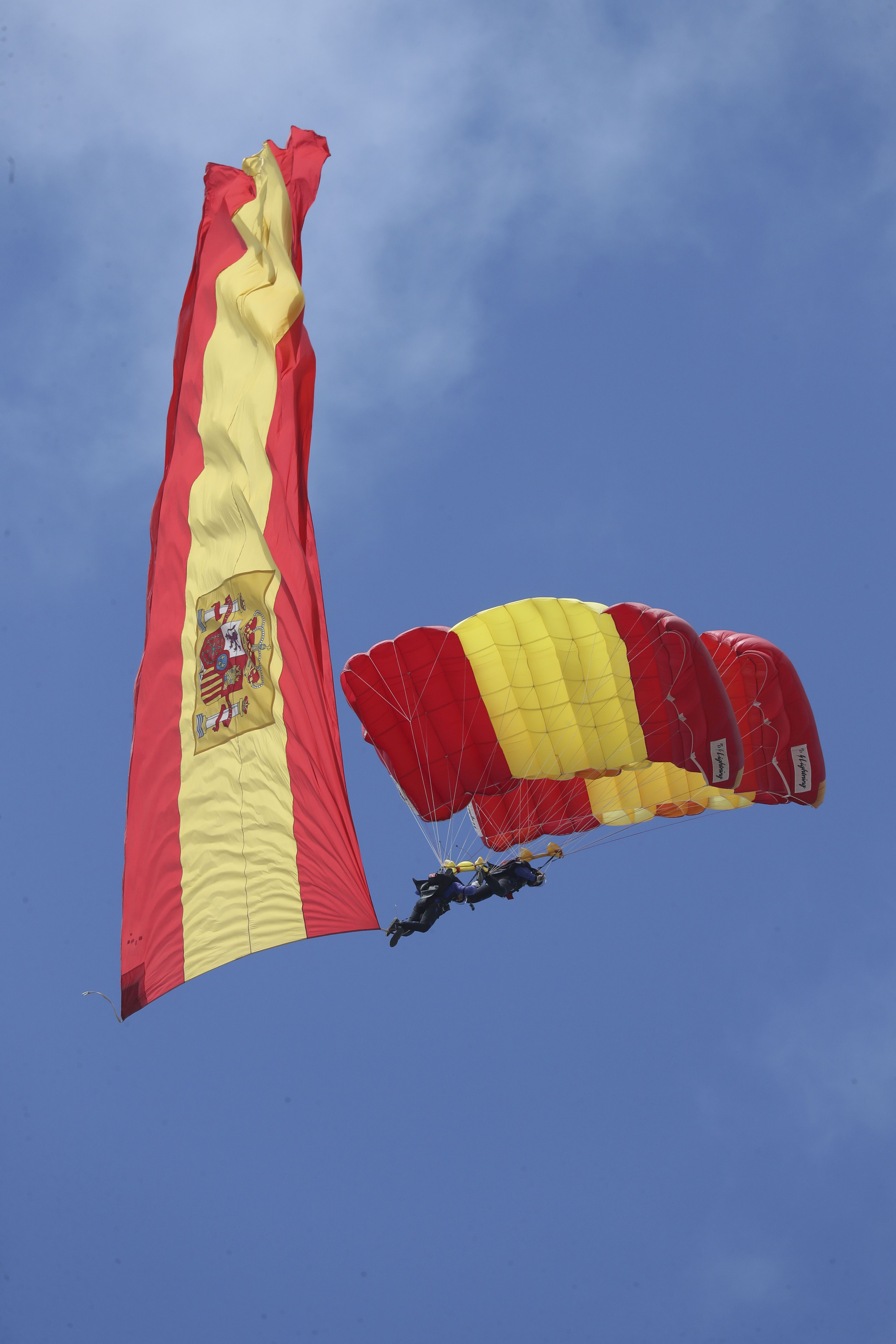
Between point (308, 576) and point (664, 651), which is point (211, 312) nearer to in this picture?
point (308, 576)

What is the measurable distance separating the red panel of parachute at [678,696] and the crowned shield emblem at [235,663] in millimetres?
6743

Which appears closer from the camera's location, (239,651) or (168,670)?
(239,651)

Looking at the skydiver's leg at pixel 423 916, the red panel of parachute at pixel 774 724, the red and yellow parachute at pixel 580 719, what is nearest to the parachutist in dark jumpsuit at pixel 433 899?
the skydiver's leg at pixel 423 916

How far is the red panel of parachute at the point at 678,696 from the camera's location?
1581 centimetres

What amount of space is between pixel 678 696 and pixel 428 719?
11.4 feet

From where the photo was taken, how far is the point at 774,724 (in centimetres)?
1783

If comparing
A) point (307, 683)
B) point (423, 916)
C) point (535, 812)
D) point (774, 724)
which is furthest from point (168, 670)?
point (774, 724)

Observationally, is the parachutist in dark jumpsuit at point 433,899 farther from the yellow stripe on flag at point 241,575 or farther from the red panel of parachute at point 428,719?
the yellow stripe on flag at point 241,575

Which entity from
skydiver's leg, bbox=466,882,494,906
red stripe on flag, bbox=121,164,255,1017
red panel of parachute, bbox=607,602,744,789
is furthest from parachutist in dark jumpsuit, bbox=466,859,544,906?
red stripe on flag, bbox=121,164,255,1017

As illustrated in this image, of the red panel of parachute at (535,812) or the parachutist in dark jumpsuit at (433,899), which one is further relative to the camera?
the red panel of parachute at (535,812)

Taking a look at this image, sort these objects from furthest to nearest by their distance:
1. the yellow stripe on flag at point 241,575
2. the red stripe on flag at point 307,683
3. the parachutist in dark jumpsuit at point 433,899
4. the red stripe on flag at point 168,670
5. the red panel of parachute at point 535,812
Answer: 1. the red panel of parachute at point 535,812
2. the parachutist in dark jumpsuit at point 433,899
3. the red stripe on flag at point 168,670
4. the yellow stripe on flag at point 241,575
5. the red stripe on flag at point 307,683

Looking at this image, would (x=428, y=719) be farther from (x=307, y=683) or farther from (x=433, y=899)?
(x=307, y=683)

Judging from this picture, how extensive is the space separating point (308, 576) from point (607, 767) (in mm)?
7259

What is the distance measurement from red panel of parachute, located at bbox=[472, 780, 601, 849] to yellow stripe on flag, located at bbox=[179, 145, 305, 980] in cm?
781
